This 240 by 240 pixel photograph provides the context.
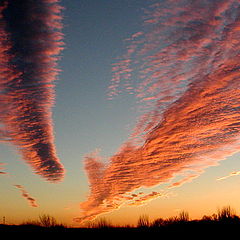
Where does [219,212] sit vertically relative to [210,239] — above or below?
above

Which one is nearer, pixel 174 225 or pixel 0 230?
pixel 0 230

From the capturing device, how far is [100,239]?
408 inches

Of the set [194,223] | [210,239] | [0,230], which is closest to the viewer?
[210,239]

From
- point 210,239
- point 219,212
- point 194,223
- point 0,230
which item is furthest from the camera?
point 219,212

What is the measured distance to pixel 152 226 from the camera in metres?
12.4

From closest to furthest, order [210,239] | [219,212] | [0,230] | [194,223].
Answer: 1. [210,239]
2. [0,230]
3. [194,223]
4. [219,212]

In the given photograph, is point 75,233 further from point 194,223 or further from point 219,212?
point 219,212

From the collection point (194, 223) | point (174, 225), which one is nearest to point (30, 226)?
point (174, 225)

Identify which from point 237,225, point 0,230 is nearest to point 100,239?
point 0,230

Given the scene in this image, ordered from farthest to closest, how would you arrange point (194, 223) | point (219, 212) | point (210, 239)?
point (219, 212)
point (194, 223)
point (210, 239)

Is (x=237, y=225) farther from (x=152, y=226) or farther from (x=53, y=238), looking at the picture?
(x=53, y=238)

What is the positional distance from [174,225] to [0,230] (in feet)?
20.9

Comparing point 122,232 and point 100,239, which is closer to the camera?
point 100,239

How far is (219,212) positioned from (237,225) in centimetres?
163
